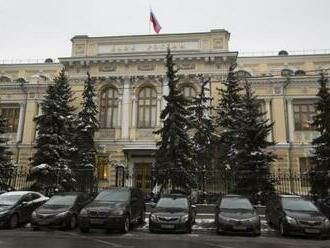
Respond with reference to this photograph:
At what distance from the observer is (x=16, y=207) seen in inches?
635

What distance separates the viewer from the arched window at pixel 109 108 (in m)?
34.5

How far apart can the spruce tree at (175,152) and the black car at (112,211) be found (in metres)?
5.77

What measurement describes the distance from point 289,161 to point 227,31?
12.0 m

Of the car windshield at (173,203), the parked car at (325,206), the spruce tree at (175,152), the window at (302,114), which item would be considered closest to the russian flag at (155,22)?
the spruce tree at (175,152)

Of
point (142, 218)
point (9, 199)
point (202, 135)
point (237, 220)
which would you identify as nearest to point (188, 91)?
point (202, 135)

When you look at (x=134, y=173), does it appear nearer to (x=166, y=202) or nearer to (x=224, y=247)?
(x=166, y=202)

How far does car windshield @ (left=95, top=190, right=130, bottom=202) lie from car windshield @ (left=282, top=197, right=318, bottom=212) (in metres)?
6.29

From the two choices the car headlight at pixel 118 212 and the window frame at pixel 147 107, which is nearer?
the car headlight at pixel 118 212

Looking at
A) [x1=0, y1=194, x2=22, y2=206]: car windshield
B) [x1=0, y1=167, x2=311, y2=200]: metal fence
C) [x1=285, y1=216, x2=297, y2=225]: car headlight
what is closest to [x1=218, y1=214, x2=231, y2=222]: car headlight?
[x1=285, y1=216, x2=297, y2=225]: car headlight

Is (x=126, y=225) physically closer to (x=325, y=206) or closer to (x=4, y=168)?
(x=325, y=206)

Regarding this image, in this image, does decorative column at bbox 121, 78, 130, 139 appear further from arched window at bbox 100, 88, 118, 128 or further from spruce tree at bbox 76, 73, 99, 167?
spruce tree at bbox 76, 73, 99, 167

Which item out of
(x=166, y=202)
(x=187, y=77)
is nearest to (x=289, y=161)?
(x=187, y=77)

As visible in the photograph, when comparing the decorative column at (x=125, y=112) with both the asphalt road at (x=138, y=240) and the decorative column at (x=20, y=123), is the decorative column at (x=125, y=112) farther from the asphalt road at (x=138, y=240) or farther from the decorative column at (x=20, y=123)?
the asphalt road at (x=138, y=240)

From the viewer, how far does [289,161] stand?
32312 millimetres
